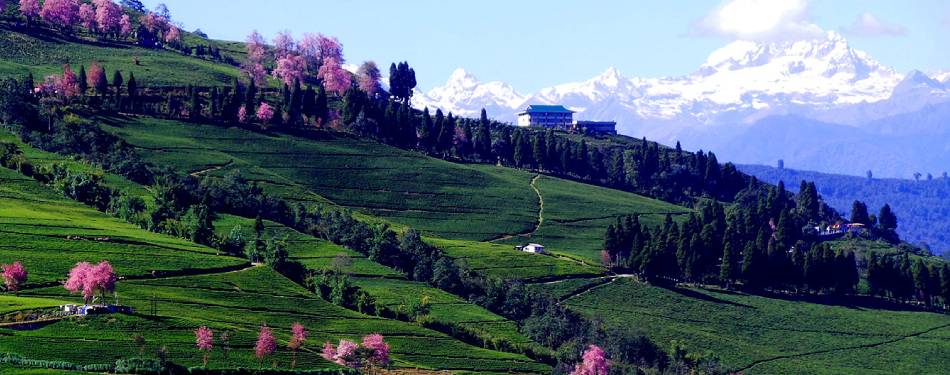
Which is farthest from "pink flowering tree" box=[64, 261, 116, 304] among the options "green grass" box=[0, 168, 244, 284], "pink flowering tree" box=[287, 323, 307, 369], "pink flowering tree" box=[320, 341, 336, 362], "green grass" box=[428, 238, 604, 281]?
"green grass" box=[428, 238, 604, 281]

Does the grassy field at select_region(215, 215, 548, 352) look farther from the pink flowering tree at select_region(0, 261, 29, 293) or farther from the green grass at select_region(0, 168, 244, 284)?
the pink flowering tree at select_region(0, 261, 29, 293)

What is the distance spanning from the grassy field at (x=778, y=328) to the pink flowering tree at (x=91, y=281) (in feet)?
218

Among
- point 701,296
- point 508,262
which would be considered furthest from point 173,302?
point 701,296

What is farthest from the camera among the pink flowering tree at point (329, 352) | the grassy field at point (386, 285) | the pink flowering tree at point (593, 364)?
the grassy field at point (386, 285)

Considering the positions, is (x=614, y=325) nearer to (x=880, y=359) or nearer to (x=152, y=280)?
(x=880, y=359)

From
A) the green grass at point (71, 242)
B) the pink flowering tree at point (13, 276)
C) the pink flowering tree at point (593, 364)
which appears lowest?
the pink flowering tree at point (593, 364)

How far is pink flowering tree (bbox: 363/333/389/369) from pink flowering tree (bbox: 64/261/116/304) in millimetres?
21459

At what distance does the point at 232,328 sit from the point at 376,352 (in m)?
12.1

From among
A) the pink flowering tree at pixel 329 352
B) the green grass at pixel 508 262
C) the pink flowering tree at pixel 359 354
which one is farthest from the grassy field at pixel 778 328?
the pink flowering tree at pixel 329 352

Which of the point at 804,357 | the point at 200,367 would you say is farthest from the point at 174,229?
the point at 804,357

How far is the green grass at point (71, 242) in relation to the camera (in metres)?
133

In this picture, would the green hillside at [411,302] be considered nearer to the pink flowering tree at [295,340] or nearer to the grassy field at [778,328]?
the grassy field at [778,328]

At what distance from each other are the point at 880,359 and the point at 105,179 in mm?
93610

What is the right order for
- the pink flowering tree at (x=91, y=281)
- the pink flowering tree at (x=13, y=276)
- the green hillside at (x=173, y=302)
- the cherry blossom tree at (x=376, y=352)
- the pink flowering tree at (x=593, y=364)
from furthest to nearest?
the pink flowering tree at (x=593, y=364) < the cherry blossom tree at (x=376, y=352) < the pink flowering tree at (x=13, y=276) < the pink flowering tree at (x=91, y=281) < the green hillside at (x=173, y=302)
